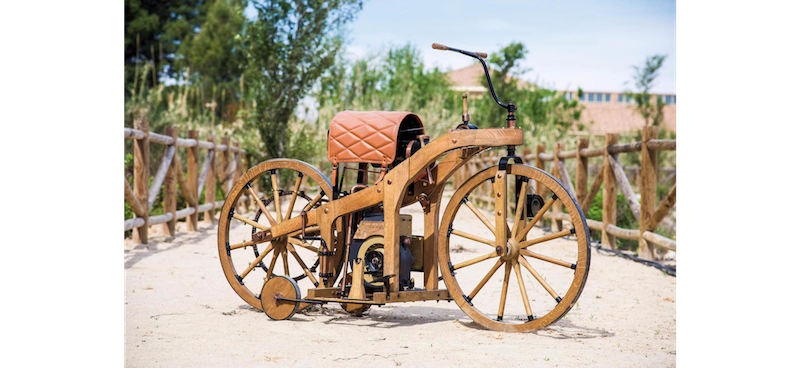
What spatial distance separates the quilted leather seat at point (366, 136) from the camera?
148 inches

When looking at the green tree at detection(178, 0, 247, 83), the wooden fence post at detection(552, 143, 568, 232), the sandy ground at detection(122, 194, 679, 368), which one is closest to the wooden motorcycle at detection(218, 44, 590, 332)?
the sandy ground at detection(122, 194, 679, 368)

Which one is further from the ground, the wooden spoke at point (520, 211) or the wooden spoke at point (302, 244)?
the wooden spoke at point (520, 211)

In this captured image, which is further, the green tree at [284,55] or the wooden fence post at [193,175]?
the green tree at [284,55]

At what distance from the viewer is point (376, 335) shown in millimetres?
3557

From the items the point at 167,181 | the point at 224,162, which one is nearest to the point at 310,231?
the point at 167,181

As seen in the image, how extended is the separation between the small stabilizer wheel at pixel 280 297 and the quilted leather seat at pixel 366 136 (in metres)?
0.78

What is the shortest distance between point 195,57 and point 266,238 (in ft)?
101

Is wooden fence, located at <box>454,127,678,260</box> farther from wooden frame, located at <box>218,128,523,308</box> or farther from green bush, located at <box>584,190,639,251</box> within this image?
wooden frame, located at <box>218,128,523,308</box>

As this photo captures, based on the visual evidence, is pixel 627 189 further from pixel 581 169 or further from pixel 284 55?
pixel 284 55

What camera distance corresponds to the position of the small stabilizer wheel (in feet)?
12.7

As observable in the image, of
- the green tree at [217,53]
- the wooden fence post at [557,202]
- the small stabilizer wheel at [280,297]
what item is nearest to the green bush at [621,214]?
the wooden fence post at [557,202]

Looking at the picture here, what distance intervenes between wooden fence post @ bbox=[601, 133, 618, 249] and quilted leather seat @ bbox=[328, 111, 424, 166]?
16.1ft

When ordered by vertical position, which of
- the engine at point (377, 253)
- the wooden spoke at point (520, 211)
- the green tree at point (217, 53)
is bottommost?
the engine at point (377, 253)

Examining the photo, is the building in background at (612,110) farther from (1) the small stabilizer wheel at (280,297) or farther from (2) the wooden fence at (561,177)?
(1) the small stabilizer wheel at (280,297)
